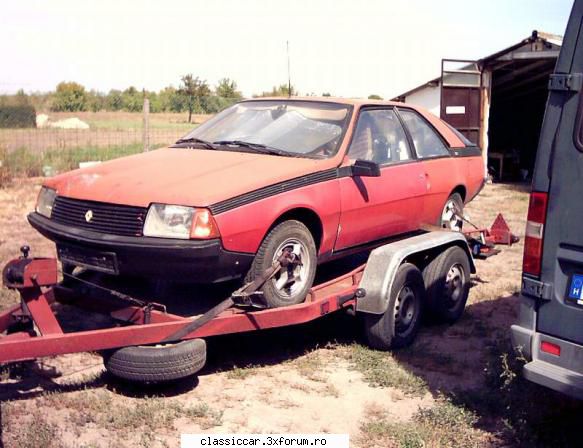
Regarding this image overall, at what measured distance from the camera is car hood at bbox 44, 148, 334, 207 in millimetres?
4188

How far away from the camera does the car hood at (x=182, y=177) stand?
4188mm

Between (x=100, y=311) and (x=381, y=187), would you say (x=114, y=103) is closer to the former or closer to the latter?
(x=381, y=187)

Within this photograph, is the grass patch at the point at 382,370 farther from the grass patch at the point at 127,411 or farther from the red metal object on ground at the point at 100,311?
the grass patch at the point at 127,411

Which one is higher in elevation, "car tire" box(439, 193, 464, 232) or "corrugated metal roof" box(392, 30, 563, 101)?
"corrugated metal roof" box(392, 30, 563, 101)

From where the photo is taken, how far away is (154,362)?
396cm

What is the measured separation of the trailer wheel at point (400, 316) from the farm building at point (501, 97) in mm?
10834

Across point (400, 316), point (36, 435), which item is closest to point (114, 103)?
point (400, 316)

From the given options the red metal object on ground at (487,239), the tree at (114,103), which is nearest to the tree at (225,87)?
the tree at (114,103)

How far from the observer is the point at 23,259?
155 inches

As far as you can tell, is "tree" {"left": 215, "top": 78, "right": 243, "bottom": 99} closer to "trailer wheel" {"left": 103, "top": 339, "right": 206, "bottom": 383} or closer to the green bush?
the green bush

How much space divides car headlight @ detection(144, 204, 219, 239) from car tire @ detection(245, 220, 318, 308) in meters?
0.45

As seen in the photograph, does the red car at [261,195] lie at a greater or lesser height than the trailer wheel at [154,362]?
greater

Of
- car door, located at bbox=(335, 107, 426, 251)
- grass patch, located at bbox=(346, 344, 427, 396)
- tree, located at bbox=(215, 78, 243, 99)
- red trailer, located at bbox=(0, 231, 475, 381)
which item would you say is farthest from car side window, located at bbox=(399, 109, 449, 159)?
tree, located at bbox=(215, 78, 243, 99)

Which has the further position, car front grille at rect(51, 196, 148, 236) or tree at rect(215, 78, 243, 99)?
tree at rect(215, 78, 243, 99)
